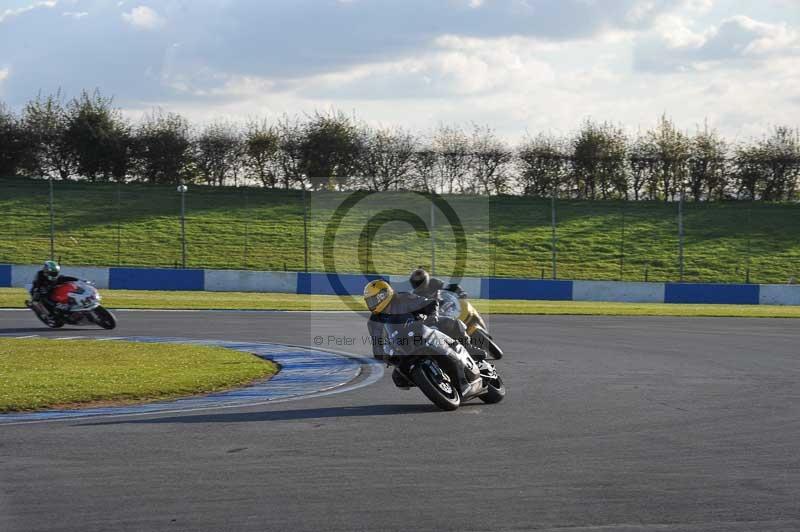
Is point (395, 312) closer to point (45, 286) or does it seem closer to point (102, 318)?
point (102, 318)

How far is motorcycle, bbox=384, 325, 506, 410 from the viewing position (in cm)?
981

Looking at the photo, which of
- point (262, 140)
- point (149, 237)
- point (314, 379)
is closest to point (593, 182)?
point (262, 140)

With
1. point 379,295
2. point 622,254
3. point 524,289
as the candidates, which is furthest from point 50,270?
point 622,254

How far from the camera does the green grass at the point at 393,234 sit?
38938 mm

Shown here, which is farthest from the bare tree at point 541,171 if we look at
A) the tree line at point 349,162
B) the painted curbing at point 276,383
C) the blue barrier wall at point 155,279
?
the painted curbing at point 276,383

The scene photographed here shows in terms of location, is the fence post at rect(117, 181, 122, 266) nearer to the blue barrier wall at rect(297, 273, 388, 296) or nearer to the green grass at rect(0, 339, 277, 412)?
the blue barrier wall at rect(297, 273, 388, 296)

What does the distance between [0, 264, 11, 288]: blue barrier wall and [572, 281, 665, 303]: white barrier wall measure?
61.7 ft

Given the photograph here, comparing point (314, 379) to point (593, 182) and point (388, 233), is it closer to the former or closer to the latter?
point (388, 233)

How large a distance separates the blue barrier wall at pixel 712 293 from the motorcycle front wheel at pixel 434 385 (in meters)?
26.9

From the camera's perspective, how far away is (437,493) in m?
6.38

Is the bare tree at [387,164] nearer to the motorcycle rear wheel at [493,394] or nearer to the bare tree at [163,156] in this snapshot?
the bare tree at [163,156]

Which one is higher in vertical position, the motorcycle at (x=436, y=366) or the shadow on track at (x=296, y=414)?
the motorcycle at (x=436, y=366)

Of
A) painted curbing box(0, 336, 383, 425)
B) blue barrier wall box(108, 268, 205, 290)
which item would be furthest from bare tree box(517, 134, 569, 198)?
painted curbing box(0, 336, 383, 425)

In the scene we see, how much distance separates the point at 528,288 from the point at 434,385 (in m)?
25.8
